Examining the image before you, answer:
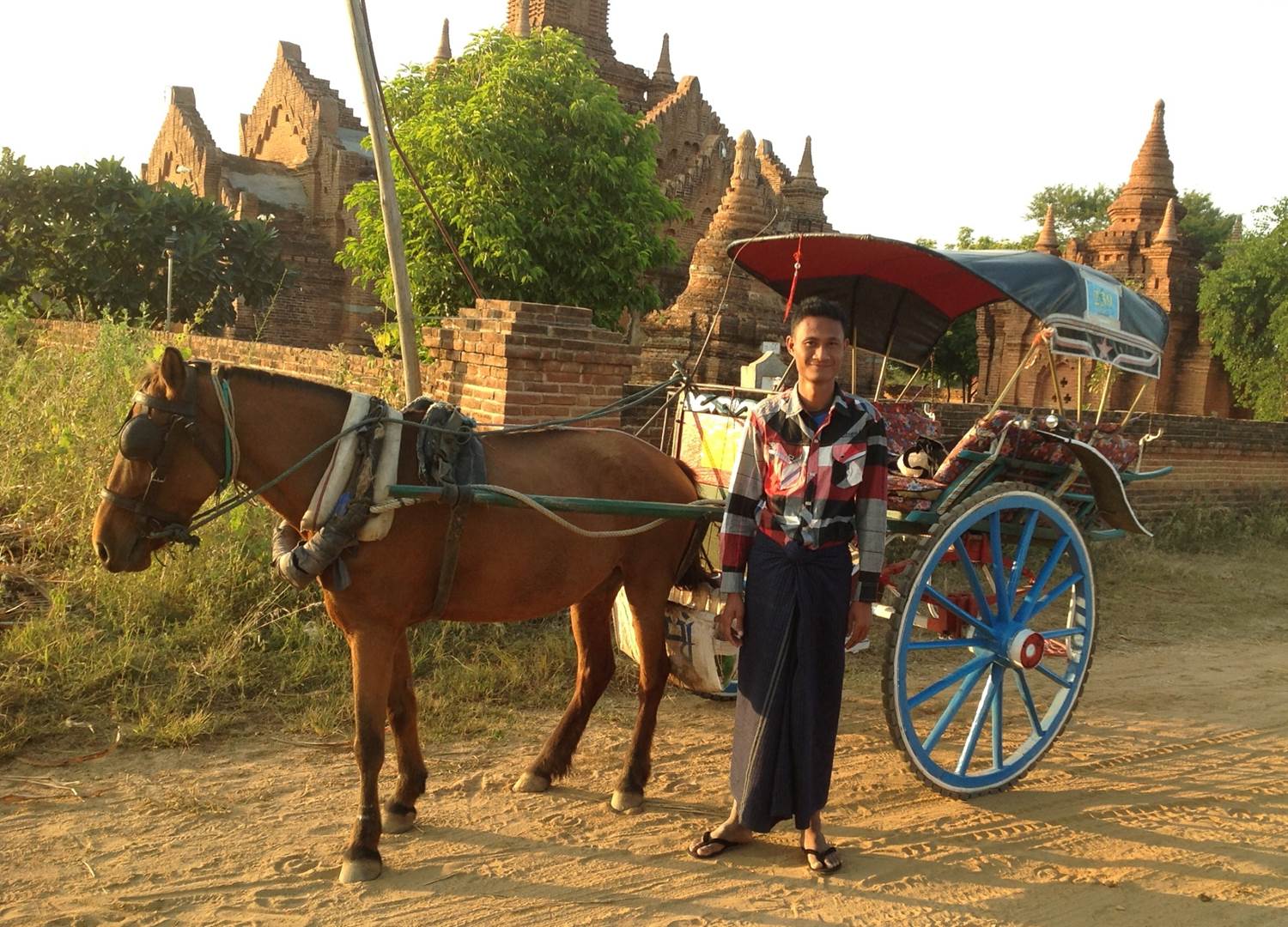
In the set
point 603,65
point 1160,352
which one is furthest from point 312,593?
point 603,65

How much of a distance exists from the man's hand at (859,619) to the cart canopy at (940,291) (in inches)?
59.7

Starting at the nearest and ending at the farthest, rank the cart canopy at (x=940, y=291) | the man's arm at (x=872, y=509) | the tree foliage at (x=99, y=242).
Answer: the man's arm at (x=872, y=509), the cart canopy at (x=940, y=291), the tree foliage at (x=99, y=242)

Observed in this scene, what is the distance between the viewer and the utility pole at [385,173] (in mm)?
5645

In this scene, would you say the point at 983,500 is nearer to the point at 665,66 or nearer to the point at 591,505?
the point at 591,505

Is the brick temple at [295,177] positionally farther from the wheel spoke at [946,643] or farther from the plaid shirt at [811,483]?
the plaid shirt at [811,483]

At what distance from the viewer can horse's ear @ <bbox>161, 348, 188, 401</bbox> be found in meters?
2.92

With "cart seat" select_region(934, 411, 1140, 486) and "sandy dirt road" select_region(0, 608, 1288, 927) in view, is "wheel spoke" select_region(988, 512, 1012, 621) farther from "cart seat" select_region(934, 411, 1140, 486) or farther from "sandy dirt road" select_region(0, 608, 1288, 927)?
"sandy dirt road" select_region(0, 608, 1288, 927)

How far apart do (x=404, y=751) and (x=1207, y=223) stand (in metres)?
39.3

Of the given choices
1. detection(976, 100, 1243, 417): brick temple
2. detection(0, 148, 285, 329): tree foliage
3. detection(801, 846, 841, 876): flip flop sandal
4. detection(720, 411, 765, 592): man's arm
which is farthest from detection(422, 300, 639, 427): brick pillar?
detection(976, 100, 1243, 417): brick temple

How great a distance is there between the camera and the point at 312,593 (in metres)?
5.39

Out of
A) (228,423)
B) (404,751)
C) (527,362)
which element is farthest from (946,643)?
(527,362)

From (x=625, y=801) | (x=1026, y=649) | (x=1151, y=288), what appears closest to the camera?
(x=625, y=801)

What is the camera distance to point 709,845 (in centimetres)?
348

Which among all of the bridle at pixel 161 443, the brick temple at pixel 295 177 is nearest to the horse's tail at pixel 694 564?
the bridle at pixel 161 443
